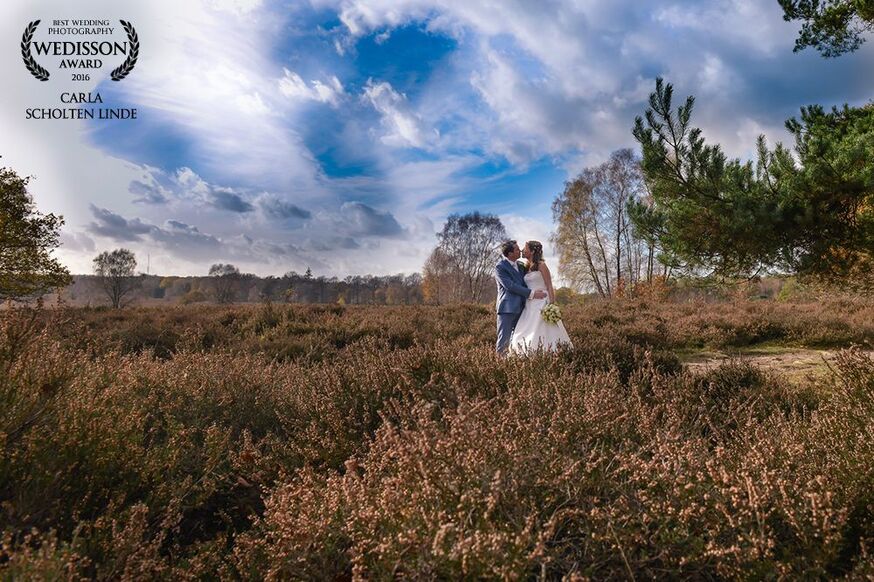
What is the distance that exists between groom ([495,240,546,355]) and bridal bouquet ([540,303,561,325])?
31 cm

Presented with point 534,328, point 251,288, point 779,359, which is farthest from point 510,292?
point 251,288

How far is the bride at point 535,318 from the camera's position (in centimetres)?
663

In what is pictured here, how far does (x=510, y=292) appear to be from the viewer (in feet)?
23.0

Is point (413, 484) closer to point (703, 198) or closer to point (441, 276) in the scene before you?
point (703, 198)

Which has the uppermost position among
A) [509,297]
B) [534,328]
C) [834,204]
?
[834,204]

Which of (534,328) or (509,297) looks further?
(509,297)

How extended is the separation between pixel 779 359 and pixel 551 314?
4.62m

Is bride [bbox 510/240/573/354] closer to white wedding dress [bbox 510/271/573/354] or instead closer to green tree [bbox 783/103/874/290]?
white wedding dress [bbox 510/271/573/354]

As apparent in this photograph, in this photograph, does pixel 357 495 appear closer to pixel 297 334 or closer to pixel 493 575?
pixel 493 575

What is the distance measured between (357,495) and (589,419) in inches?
55.3

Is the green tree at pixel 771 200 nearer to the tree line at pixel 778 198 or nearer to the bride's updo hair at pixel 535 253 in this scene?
the tree line at pixel 778 198

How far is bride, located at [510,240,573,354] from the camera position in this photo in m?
6.63

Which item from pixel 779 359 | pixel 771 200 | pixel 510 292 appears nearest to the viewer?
pixel 771 200

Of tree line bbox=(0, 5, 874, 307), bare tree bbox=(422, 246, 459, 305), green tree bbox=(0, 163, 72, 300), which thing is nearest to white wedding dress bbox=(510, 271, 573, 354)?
tree line bbox=(0, 5, 874, 307)
